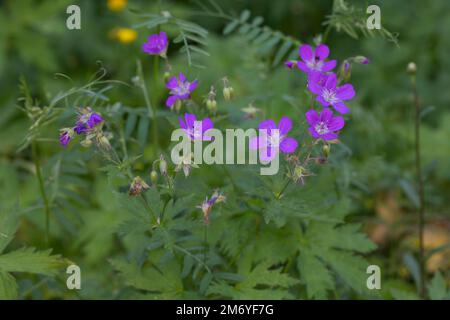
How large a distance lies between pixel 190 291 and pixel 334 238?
0.45 metres

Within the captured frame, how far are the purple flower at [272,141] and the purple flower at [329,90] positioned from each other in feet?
0.33

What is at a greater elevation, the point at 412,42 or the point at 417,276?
the point at 412,42

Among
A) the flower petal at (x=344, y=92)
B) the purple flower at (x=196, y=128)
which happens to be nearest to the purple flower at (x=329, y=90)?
the flower petal at (x=344, y=92)

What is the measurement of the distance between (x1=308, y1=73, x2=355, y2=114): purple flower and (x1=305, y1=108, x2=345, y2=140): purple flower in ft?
0.09

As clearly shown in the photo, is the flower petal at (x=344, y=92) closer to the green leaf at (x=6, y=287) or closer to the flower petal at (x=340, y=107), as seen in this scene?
the flower petal at (x=340, y=107)

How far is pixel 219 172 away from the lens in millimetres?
2213

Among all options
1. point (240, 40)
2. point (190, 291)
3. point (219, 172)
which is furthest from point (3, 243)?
point (240, 40)

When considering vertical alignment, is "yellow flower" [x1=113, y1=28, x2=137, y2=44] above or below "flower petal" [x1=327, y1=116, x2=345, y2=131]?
above

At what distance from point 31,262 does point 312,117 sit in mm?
764

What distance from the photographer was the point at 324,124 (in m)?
1.59

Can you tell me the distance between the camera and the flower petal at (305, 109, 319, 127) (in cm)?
156

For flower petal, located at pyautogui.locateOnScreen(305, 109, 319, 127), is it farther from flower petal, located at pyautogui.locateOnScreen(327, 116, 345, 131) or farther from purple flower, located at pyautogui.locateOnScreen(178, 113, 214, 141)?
purple flower, located at pyautogui.locateOnScreen(178, 113, 214, 141)

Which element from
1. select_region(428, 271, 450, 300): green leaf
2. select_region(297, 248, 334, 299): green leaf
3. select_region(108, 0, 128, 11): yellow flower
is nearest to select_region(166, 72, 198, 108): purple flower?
select_region(297, 248, 334, 299): green leaf
